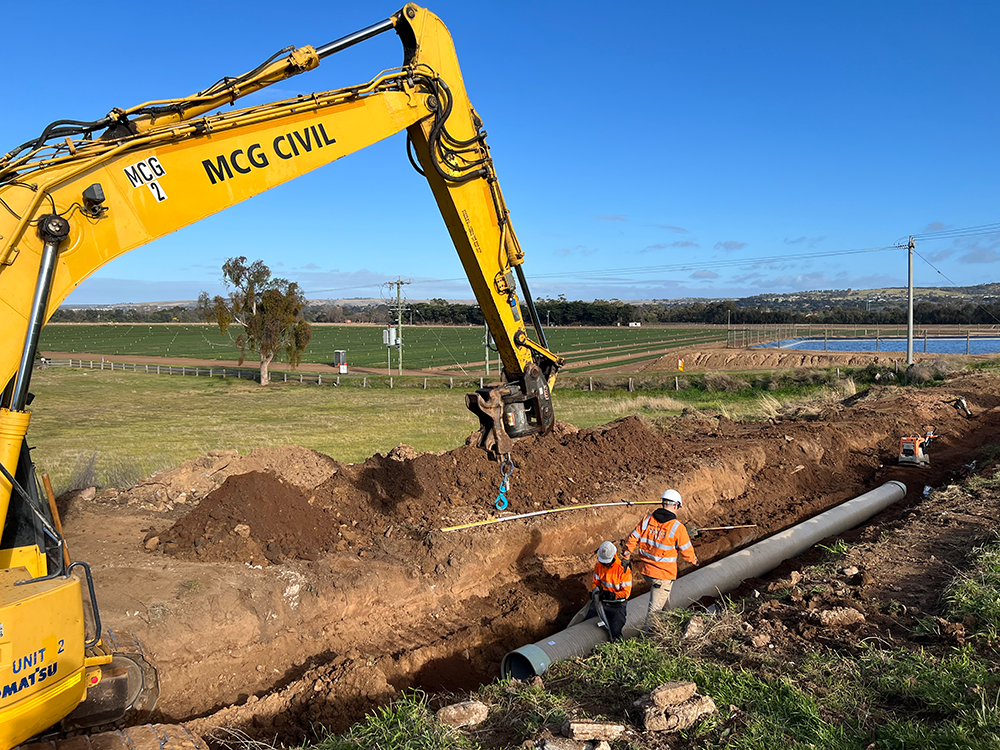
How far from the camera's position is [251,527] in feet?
31.7

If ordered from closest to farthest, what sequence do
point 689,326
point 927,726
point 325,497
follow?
1. point 927,726
2. point 325,497
3. point 689,326

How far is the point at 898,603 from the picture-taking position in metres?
6.83

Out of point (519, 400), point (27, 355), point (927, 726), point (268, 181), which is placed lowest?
point (927, 726)

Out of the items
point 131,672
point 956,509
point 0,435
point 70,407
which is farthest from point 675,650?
point 70,407

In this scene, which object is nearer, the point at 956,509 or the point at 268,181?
the point at 268,181

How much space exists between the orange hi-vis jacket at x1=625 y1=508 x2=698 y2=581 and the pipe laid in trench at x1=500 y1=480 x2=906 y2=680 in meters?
0.66

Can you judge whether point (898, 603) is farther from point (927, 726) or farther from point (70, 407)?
point (70, 407)

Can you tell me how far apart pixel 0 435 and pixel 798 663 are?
20.8ft

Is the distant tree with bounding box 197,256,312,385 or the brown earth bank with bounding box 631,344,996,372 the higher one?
the distant tree with bounding box 197,256,312,385

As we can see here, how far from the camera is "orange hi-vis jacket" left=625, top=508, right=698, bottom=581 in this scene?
7.21m

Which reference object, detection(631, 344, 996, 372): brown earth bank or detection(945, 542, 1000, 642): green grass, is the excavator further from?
detection(631, 344, 996, 372): brown earth bank

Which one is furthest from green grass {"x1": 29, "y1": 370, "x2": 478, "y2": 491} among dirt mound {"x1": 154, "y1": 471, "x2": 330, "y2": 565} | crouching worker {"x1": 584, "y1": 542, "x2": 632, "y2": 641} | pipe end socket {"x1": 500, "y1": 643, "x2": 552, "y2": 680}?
crouching worker {"x1": 584, "y1": 542, "x2": 632, "y2": 641}

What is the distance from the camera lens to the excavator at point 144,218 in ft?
14.8

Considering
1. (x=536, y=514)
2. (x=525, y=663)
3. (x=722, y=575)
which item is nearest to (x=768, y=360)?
(x=536, y=514)
